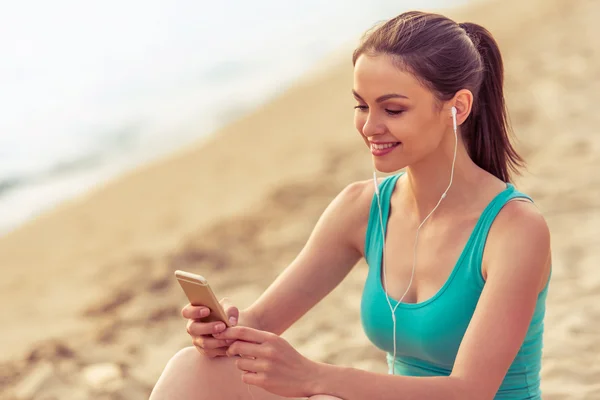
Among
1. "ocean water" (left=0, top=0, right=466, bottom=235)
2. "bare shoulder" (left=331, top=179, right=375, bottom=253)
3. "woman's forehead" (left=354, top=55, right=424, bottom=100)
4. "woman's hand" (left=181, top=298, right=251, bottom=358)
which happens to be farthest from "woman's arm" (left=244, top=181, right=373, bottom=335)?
"ocean water" (left=0, top=0, right=466, bottom=235)

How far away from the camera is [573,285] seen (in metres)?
3.44

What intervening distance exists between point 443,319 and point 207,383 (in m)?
0.56

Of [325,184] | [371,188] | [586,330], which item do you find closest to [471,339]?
[371,188]

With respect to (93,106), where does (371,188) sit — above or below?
below

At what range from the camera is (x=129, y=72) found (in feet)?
36.6

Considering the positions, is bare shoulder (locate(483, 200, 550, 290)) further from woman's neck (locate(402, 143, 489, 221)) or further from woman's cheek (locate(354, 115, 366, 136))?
woman's cheek (locate(354, 115, 366, 136))

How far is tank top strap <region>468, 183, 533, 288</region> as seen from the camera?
1853 millimetres

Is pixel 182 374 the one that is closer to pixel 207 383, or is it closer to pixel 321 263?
pixel 207 383

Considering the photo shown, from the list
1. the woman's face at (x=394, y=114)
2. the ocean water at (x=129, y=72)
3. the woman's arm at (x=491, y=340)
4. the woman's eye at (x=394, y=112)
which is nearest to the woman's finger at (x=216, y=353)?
the woman's arm at (x=491, y=340)

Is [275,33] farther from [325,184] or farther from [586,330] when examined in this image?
[586,330]

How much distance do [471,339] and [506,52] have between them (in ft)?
19.2

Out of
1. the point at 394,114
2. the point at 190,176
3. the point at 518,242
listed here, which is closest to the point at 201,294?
the point at 394,114

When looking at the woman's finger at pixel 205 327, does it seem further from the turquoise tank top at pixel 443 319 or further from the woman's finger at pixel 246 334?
the turquoise tank top at pixel 443 319

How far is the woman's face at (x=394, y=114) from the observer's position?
183 cm
